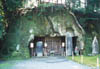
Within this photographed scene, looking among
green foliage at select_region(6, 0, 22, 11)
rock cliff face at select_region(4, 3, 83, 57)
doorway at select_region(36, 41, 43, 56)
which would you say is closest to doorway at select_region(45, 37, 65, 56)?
doorway at select_region(36, 41, 43, 56)

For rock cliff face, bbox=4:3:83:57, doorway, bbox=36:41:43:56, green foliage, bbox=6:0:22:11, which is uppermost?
green foliage, bbox=6:0:22:11

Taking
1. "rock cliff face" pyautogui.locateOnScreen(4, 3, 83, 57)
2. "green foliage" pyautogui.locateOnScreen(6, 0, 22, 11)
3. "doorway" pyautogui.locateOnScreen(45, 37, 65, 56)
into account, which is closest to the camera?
"green foliage" pyautogui.locateOnScreen(6, 0, 22, 11)

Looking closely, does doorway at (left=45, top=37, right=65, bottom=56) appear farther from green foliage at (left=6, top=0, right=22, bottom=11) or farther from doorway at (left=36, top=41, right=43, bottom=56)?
green foliage at (left=6, top=0, right=22, bottom=11)

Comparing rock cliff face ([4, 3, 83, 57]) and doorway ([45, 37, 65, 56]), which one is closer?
rock cliff face ([4, 3, 83, 57])

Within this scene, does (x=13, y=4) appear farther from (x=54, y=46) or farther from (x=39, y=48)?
(x=54, y=46)

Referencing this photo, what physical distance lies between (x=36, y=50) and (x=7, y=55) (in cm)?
423

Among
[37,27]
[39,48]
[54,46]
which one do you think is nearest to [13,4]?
[37,27]

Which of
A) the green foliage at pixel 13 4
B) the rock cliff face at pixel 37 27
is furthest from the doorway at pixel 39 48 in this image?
the green foliage at pixel 13 4

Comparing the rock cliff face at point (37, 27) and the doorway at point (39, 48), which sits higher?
the rock cliff face at point (37, 27)

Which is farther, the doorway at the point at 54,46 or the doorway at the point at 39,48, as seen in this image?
the doorway at the point at 54,46

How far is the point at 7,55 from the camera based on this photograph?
69.9 feet

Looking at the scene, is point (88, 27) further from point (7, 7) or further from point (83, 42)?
point (7, 7)

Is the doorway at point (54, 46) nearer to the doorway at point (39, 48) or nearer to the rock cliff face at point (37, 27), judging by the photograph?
the doorway at point (39, 48)

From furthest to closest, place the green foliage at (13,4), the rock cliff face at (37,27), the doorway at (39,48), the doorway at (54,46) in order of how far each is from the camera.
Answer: the doorway at (54,46), the doorway at (39,48), the rock cliff face at (37,27), the green foliage at (13,4)
